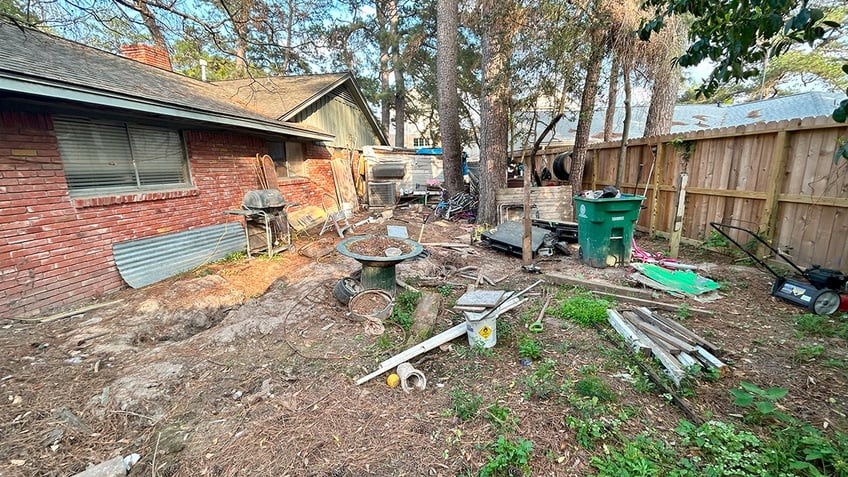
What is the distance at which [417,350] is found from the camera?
298 cm

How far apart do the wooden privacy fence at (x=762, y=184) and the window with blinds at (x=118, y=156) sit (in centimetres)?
824

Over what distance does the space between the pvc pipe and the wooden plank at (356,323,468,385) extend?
0.34ft

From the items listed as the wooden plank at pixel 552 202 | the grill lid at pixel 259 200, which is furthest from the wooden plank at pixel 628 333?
the grill lid at pixel 259 200

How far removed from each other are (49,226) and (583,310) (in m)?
6.38

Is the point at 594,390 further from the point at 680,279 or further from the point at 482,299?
the point at 680,279

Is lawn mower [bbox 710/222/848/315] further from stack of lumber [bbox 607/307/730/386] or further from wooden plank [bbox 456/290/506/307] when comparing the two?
wooden plank [bbox 456/290/506/307]

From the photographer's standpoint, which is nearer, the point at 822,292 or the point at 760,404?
the point at 760,404

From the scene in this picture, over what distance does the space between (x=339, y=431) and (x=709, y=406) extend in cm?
257

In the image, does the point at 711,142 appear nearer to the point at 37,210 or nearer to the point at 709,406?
the point at 709,406

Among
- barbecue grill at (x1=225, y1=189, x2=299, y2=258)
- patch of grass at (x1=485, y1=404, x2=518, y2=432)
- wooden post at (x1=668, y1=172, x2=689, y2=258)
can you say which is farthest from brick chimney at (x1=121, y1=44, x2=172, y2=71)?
wooden post at (x1=668, y1=172, x2=689, y2=258)

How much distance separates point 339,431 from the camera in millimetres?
2283

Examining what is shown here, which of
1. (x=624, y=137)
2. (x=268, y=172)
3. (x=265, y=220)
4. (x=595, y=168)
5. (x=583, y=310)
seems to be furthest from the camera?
(x=595, y=168)

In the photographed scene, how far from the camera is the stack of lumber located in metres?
2.68

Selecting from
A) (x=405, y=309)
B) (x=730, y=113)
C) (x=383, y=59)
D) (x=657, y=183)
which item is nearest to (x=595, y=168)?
(x=657, y=183)
